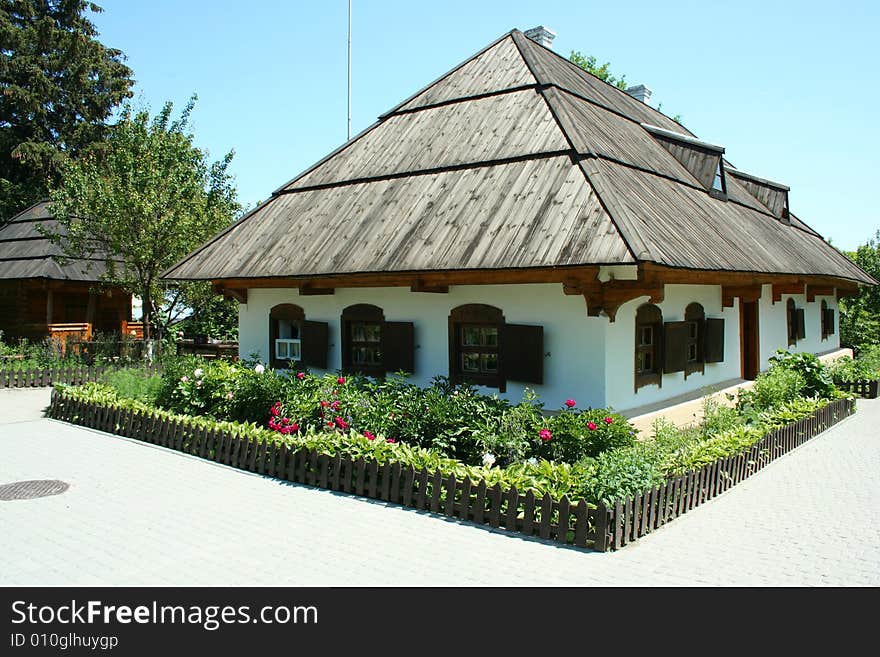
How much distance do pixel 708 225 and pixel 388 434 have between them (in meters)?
7.24

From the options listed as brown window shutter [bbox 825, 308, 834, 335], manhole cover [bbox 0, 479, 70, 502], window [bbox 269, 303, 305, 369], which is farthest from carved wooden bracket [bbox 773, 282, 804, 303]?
manhole cover [bbox 0, 479, 70, 502]

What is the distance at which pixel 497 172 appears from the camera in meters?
12.2

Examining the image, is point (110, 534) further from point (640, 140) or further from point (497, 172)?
point (640, 140)

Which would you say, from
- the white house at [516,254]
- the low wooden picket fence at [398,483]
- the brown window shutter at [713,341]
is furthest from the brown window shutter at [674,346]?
the low wooden picket fence at [398,483]

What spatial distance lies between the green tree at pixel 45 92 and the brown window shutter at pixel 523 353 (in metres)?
28.9

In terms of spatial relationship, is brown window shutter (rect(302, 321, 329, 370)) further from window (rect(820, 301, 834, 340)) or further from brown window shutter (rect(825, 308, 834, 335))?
brown window shutter (rect(825, 308, 834, 335))

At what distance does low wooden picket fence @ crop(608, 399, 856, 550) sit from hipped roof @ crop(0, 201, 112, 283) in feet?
67.7

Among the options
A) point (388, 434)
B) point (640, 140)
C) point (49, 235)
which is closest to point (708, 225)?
point (640, 140)

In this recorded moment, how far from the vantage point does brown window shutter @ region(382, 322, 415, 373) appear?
12008 mm

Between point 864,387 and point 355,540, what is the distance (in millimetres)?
15933

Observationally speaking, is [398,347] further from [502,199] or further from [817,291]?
[817,291]

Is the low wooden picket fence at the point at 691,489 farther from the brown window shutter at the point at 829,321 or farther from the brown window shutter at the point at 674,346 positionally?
the brown window shutter at the point at 829,321

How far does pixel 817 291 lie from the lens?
2170cm

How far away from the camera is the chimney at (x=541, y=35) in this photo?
18906 millimetres
